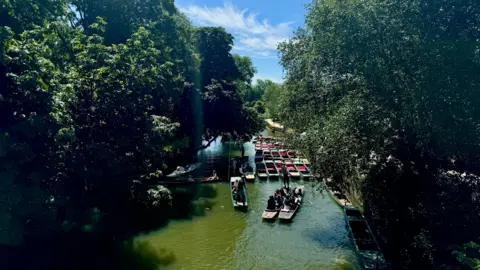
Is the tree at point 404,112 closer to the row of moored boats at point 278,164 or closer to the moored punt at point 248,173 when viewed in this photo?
the moored punt at point 248,173

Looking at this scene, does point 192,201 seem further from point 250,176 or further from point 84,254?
point 84,254

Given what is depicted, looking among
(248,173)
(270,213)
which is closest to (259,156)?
(248,173)

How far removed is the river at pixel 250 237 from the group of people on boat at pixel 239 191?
0.56 metres

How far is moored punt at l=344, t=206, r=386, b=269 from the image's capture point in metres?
11.6

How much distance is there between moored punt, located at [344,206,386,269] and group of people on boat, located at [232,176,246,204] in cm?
607

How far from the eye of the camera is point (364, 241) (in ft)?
42.2

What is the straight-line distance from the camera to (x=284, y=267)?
1215 cm

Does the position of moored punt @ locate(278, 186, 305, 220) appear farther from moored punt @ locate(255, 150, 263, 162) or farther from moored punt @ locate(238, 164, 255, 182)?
moored punt @ locate(255, 150, 263, 162)

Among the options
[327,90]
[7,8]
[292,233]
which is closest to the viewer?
[7,8]

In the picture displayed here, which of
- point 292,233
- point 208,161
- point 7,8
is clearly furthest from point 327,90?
point 208,161

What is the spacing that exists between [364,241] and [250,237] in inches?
196

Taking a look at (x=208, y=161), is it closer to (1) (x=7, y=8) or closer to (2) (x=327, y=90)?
(2) (x=327, y=90)

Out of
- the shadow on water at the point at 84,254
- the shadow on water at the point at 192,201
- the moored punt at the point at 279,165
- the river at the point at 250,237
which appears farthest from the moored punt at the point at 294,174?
the shadow on water at the point at 84,254

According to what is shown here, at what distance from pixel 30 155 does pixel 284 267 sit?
9.40 metres
